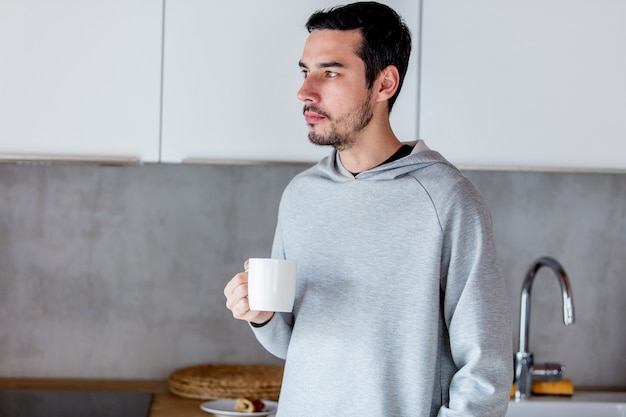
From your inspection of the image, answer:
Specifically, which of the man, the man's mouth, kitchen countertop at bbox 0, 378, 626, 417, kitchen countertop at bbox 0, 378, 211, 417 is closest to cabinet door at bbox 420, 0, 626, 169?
the man

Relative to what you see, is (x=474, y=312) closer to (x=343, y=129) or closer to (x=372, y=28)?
(x=343, y=129)

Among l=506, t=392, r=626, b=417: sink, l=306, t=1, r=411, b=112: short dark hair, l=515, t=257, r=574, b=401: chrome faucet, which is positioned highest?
l=306, t=1, r=411, b=112: short dark hair

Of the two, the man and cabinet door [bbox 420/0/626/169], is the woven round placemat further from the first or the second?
cabinet door [bbox 420/0/626/169]

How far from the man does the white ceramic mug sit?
5cm

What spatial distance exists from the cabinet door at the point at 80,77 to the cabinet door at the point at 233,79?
0.16 ft

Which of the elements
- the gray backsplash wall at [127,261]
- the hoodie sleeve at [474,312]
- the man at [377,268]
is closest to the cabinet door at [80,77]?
the gray backsplash wall at [127,261]

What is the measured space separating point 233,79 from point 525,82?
2.31ft

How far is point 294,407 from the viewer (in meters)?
1.57

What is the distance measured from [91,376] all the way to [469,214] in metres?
1.34

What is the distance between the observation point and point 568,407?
85.7 inches

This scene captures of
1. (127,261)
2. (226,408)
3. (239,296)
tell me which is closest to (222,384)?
(226,408)

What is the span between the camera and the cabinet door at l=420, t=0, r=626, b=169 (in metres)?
2.07

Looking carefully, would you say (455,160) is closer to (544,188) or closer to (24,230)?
(544,188)

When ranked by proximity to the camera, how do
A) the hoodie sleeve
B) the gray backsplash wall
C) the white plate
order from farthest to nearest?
the gray backsplash wall, the white plate, the hoodie sleeve
